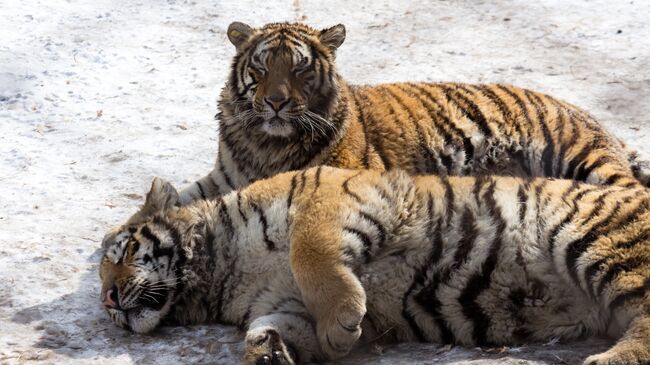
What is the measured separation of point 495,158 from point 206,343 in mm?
2003

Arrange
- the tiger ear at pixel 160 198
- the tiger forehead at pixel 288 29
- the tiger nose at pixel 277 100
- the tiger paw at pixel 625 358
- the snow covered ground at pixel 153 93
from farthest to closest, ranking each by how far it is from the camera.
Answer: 1. the tiger forehead at pixel 288 29
2. the tiger nose at pixel 277 100
3. the tiger ear at pixel 160 198
4. the snow covered ground at pixel 153 93
5. the tiger paw at pixel 625 358

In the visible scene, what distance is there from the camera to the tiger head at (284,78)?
4816mm

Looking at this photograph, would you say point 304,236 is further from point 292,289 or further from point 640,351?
point 640,351

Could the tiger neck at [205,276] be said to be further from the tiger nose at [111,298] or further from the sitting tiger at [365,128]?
the sitting tiger at [365,128]

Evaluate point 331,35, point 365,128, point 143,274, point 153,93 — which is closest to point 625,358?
point 143,274

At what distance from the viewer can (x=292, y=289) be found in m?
3.78

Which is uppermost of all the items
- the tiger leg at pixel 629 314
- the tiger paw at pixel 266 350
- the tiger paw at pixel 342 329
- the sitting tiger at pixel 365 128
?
the sitting tiger at pixel 365 128

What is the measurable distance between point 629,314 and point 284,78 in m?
2.14

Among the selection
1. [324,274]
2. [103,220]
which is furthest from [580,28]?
[324,274]

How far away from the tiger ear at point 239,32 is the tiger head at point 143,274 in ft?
4.55

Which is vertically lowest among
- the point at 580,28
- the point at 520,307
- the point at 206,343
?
the point at 206,343

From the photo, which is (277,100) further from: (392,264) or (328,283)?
(328,283)

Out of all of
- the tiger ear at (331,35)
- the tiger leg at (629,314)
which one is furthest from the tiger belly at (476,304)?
the tiger ear at (331,35)

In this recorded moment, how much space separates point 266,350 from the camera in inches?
137
